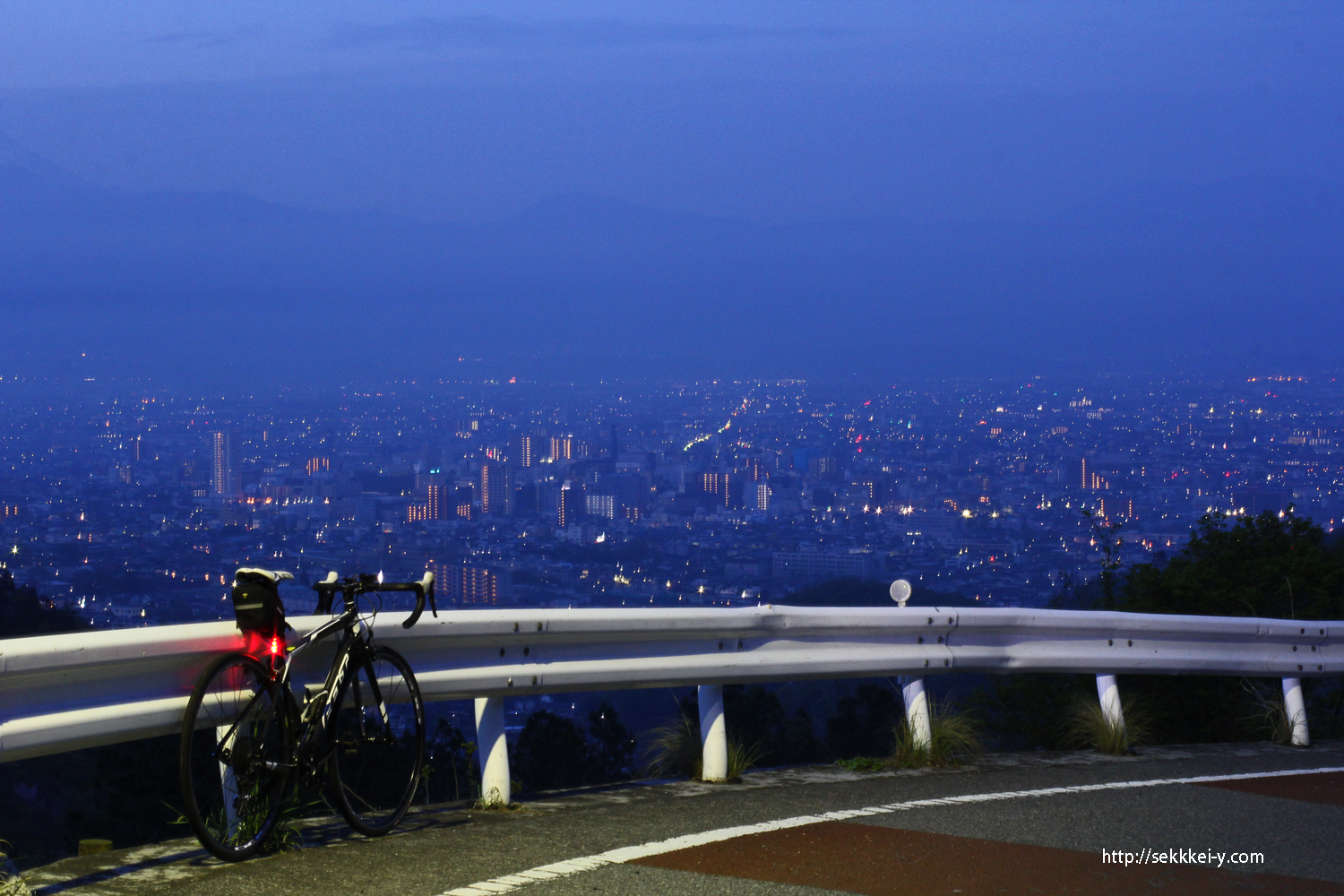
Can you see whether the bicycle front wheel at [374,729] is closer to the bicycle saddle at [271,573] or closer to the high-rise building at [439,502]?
the bicycle saddle at [271,573]

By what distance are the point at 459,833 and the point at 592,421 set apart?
303 feet

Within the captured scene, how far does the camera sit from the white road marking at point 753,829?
4.91 m

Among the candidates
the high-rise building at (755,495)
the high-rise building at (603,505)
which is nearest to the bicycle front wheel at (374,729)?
the high-rise building at (603,505)

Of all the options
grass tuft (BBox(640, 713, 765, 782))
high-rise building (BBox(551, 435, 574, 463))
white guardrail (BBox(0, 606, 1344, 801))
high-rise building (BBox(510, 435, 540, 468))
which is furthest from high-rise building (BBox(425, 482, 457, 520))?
grass tuft (BBox(640, 713, 765, 782))

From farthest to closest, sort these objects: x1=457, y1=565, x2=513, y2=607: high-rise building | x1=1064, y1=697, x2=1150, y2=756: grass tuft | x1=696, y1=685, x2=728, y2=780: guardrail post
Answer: x1=457, y1=565, x2=513, y2=607: high-rise building < x1=1064, y1=697, x2=1150, y2=756: grass tuft < x1=696, y1=685, x2=728, y2=780: guardrail post

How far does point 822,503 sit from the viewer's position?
68938 mm

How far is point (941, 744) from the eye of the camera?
8.10 m

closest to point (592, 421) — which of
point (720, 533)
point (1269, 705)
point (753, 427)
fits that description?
point (753, 427)

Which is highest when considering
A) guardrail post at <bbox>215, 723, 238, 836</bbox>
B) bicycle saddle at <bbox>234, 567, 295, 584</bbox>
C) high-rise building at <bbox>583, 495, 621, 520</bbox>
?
high-rise building at <bbox>583, 495, 621, 520</bbox>

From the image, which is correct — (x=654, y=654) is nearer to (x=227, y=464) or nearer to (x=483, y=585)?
(x=483, y=585)

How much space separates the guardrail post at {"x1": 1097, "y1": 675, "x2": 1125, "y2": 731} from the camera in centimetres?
866

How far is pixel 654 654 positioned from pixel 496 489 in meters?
68.3

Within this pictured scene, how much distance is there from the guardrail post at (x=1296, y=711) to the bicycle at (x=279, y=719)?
635cm

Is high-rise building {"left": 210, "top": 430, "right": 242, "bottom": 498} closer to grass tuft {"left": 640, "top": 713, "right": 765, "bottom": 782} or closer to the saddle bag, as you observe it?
grass tuft {"left": 640, "top": 713, "right": 765, "bottom": 782}
